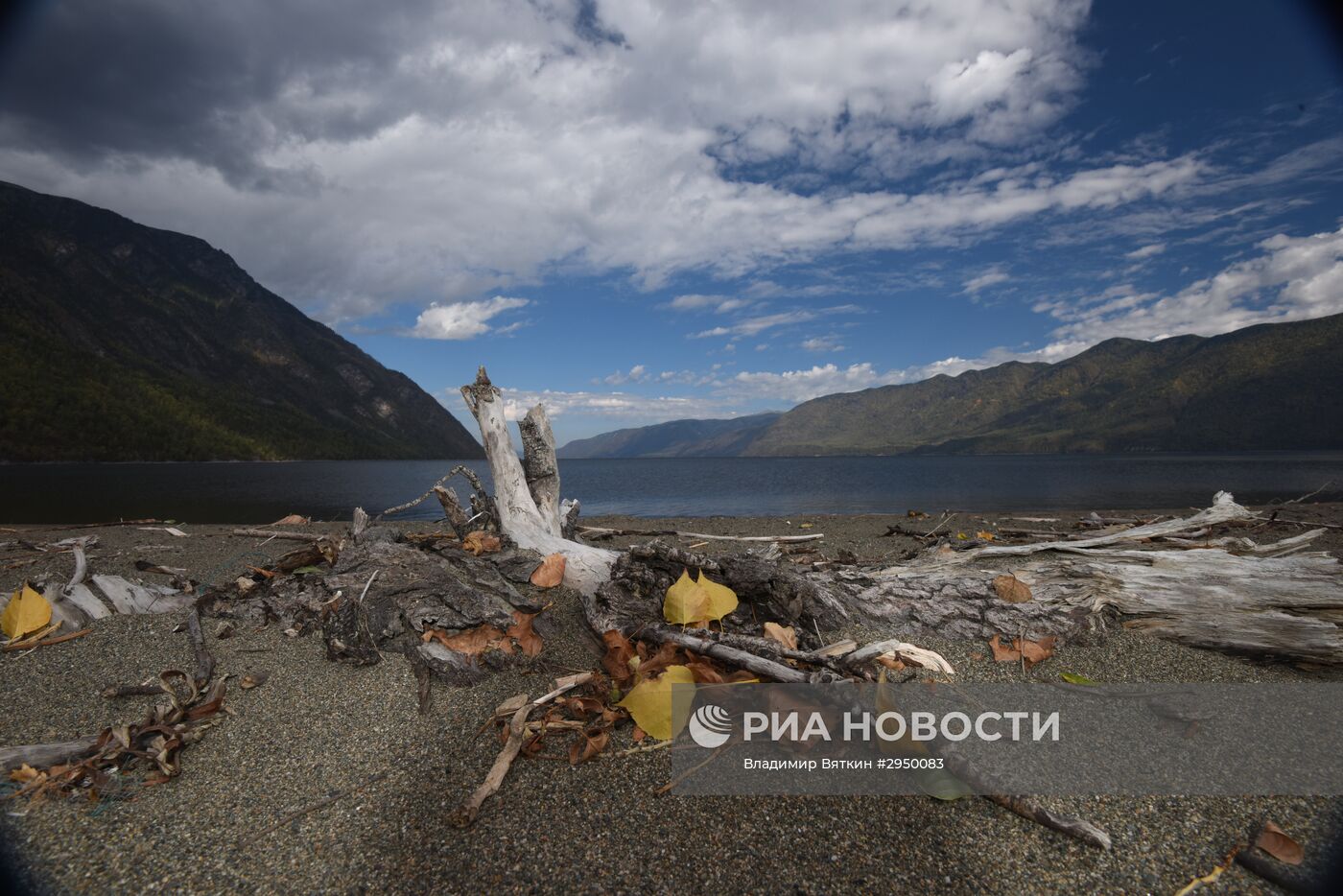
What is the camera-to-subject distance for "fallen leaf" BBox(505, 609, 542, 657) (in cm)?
556

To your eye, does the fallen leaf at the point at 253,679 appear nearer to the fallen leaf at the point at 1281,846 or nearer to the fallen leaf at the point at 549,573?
the fallen leaf at the point at 549,573

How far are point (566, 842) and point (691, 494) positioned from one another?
49.4 metres

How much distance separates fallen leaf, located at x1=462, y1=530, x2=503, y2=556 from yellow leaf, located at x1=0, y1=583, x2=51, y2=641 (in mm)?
4112

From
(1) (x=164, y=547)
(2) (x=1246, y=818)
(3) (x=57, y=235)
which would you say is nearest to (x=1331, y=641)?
(2) (x=1246, y=818)

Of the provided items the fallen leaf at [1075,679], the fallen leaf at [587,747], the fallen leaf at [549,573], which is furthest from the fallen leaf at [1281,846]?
the fallen leaf at [549,573]

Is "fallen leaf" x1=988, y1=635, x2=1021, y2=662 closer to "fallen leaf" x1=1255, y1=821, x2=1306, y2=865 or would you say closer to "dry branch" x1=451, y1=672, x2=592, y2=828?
"fallen leaf" x1=1255, y1=821, x2=1306, y2=865

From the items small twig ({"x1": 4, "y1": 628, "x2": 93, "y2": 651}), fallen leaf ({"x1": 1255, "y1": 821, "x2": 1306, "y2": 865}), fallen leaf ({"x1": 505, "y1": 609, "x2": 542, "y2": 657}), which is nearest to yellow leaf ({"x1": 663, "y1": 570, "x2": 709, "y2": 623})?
Answer: fallen leaf ({"x1": 505, "y1": 609, "x2": 542, "y2": 657})

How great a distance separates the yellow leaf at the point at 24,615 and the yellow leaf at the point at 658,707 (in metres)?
6.26

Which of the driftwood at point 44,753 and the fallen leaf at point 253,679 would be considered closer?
the driftwood at point 44,753

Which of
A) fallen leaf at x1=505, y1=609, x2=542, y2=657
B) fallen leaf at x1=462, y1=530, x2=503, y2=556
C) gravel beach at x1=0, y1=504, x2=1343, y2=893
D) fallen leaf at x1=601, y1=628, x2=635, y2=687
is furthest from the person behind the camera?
fallen leaf at x1=462, y1=530, x2=503, y2=556

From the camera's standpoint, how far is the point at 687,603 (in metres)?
5.01

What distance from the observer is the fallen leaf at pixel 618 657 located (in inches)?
189

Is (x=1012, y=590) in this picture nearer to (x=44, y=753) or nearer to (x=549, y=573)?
(x=549, y=573)

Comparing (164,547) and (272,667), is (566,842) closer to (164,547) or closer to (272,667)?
(272,667)
